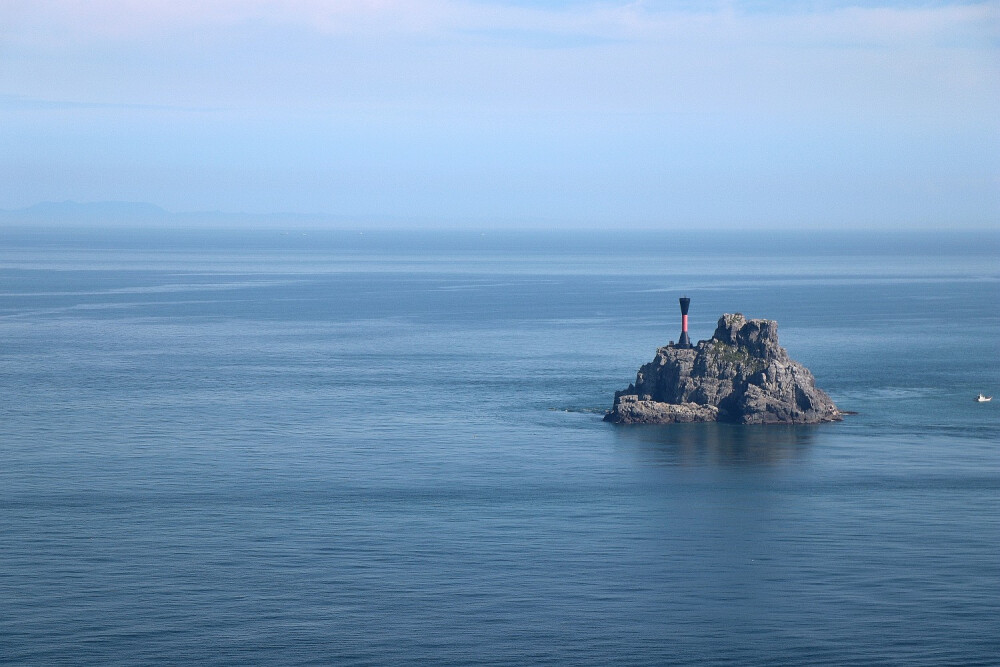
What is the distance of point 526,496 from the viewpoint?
77875 mm

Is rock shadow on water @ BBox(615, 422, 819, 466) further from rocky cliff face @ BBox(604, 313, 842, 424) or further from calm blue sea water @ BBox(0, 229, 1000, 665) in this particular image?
rocky cliff face @ BBox(604, 313, 842, 424)

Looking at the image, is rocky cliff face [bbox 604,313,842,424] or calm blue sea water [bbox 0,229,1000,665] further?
rocky cliff face [bbox 604,313,842,424]

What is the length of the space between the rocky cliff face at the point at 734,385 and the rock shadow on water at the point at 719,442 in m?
1.00

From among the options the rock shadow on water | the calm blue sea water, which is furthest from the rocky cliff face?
the calm blue sea water

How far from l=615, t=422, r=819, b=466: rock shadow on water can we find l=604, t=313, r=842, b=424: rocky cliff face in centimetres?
100

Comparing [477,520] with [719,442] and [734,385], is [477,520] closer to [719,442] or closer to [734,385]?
[719,442]

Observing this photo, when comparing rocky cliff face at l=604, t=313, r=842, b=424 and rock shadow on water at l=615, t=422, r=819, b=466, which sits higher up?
rocky cliff face at l=604, t=313, r=842, b=424

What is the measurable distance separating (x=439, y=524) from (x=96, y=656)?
24173mm

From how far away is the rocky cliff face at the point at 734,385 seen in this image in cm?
10119

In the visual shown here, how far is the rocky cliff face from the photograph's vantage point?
332ft

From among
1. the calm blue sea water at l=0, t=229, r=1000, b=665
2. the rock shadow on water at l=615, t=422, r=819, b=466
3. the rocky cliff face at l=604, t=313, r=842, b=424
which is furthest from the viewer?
the rocky cliff face at l=604, t=313, r=842, b=424

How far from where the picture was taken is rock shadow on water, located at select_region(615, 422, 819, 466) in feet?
294

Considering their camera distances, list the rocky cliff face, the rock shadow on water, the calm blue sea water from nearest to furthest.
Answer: the calm blue sea water < the rock shadow on water < the rocky cliff face

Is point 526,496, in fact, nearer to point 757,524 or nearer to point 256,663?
point 757,524
